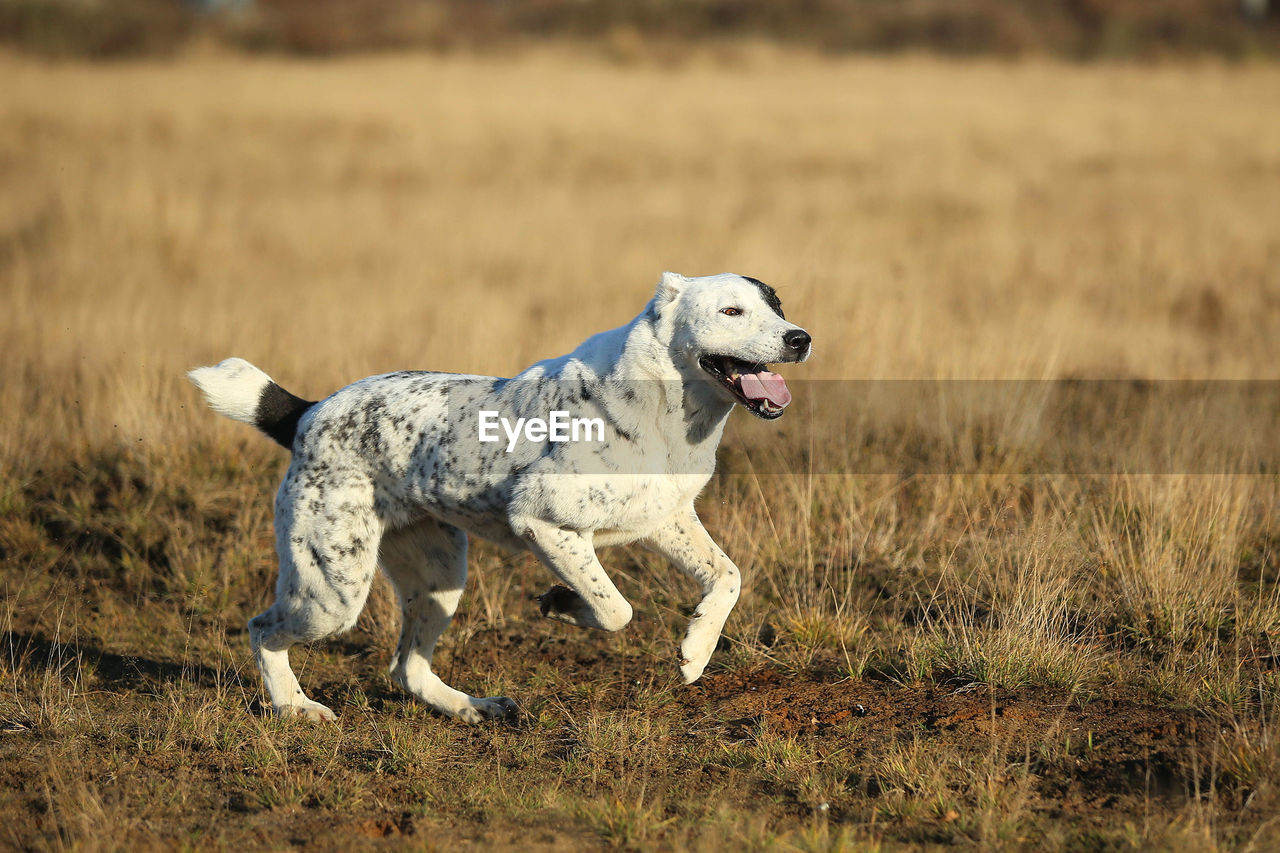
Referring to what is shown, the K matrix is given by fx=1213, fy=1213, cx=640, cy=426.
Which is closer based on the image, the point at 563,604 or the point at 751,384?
the point at 751,384

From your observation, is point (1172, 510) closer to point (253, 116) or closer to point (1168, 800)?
point (1168, 800)

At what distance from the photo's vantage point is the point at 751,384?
4.85 m

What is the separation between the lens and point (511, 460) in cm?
510

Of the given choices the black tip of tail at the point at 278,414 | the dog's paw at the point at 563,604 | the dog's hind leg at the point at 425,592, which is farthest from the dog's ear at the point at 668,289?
the black tip of tail at the point at 278,414

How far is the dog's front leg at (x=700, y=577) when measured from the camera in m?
4.96

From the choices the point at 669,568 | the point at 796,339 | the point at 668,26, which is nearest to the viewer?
the point at 796,339

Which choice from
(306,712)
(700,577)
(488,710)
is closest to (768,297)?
(700,577)

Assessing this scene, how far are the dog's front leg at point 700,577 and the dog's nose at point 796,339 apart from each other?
0.86m

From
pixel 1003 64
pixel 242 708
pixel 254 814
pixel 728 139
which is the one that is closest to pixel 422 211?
pixel 728 139

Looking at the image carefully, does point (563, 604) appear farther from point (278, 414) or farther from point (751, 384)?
point (278, 414)

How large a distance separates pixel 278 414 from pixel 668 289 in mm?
1896

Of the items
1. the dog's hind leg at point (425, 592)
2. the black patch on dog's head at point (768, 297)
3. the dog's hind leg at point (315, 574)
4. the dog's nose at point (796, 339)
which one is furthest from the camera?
the dog's hind leg at point (425, 592)

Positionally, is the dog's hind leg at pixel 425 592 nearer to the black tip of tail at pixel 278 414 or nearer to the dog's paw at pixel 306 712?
the dog's paw at pixel 306 712

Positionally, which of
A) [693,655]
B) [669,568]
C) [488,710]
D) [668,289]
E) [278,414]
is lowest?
[669,568]
